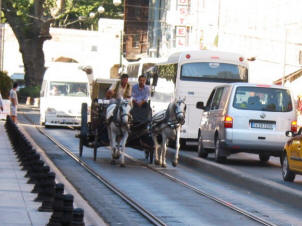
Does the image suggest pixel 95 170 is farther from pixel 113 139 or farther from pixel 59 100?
pixel 59 100

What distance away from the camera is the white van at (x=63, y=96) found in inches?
1597

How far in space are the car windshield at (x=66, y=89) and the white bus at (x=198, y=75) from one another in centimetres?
1347

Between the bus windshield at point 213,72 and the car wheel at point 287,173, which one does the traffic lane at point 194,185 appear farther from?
the bus windshield at point 213,72

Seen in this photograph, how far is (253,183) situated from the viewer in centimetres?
1716

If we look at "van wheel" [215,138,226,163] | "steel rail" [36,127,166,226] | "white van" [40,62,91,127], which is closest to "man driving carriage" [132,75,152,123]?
"steel rail" [36,127,166,226]

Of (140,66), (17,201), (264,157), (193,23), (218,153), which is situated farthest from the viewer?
(193,23)

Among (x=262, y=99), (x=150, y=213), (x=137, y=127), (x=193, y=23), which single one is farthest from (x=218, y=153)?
(x=193, y=23)

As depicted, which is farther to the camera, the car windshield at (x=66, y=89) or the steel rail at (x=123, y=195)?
the car windshield at (x=66, y=89)

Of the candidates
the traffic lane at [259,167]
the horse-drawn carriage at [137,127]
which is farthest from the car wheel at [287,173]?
the horse-drawn carriage at [137,127]

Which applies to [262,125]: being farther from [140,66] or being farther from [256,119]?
[140,66]

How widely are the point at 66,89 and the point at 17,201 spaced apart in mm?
28977

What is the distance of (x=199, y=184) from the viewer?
18.0 m

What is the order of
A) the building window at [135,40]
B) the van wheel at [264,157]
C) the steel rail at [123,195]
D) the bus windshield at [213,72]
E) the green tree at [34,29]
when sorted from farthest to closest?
1. the building window at [135,40]
2. the green tree at [34,29]
3. the bus windshield at [213,72]
4. the van wheel at [264,157]
5. the steel rail at [123,195]

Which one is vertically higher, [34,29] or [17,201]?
[34,29]
